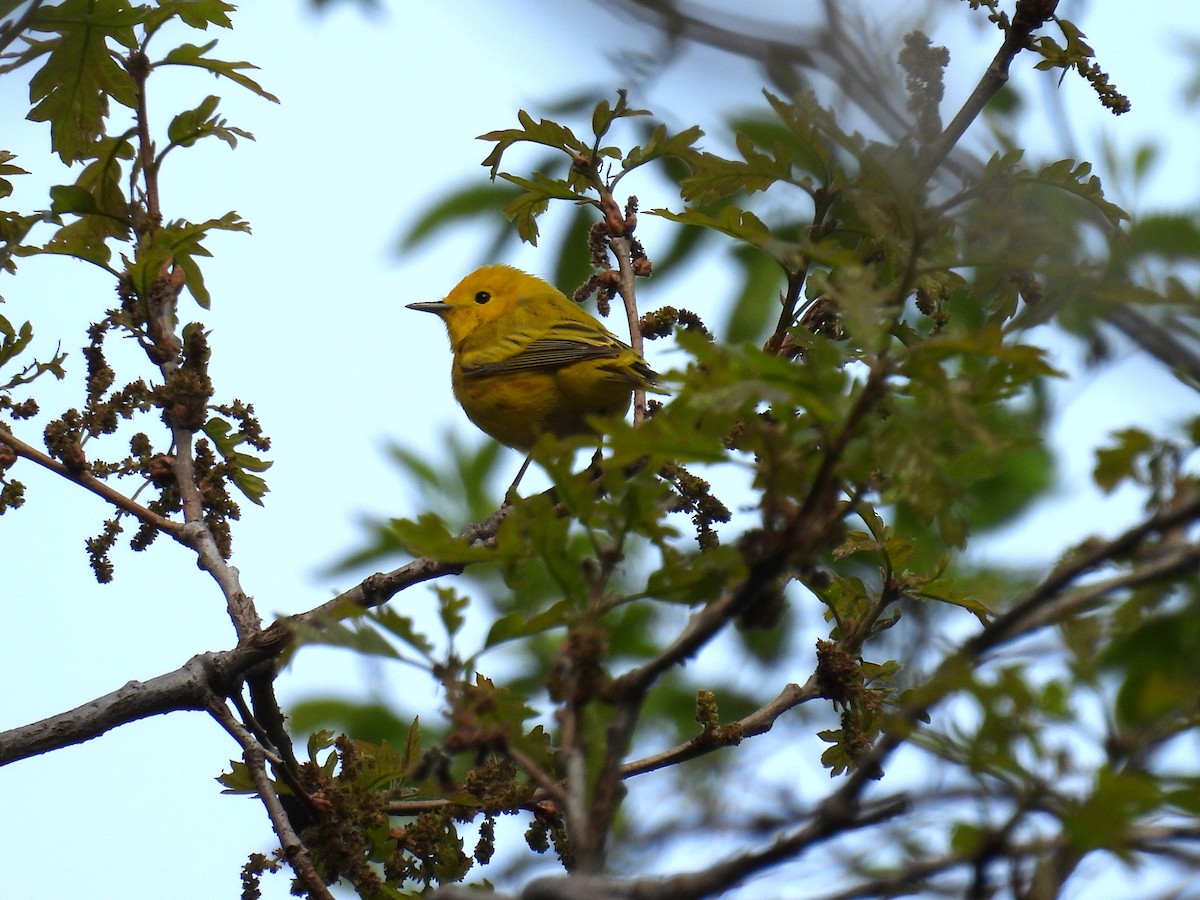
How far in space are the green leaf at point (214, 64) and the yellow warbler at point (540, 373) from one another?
66.4 inches

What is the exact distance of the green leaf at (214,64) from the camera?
333 centimetres

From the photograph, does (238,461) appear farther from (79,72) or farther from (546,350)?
(546,350)

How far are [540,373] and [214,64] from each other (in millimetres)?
2490

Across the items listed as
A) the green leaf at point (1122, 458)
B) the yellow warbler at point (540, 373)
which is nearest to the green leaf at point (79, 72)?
the yellow warbler at point (540, 373)

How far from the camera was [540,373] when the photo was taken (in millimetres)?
5641

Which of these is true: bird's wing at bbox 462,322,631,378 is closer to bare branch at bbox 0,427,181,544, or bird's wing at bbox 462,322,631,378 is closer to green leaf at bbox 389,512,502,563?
bare branch at bbox 0,427,181,544

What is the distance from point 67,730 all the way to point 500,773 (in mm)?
955

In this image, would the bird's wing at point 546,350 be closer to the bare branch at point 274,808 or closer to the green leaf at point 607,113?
the green leaf at point 607,113

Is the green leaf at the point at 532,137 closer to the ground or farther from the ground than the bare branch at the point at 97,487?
farther from the ground

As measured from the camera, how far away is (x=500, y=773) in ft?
8.75

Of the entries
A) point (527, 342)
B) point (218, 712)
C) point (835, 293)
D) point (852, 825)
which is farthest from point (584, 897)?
point (527, 342)

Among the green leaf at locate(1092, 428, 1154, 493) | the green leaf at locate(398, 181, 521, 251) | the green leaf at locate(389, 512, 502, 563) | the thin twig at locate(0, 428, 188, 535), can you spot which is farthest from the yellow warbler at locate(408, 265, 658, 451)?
the green leaf at locate(1092, 428, 1154, 493)

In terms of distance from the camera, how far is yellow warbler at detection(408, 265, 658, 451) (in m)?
5.39

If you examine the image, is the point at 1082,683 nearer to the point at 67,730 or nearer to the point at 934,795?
the point at 934,795
